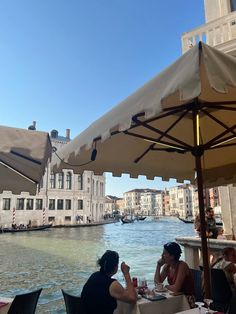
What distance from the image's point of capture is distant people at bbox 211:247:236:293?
297 cm

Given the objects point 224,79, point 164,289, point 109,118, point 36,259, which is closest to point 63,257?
point 36,259

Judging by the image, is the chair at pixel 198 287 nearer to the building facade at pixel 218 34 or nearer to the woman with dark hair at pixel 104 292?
the woman with dark hair at pixel 104 292

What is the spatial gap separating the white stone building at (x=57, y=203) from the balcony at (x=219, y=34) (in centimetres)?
2711

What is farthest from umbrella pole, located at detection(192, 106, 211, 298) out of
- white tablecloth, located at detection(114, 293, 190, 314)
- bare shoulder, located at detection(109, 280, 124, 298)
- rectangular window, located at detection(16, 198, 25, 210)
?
rectangular window, located at detection(16, 198, 25, 210)

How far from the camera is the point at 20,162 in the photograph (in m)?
2.72

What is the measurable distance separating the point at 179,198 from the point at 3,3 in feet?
315

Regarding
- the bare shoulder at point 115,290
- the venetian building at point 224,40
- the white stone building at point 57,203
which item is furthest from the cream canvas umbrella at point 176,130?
the white stone building at point 57,203

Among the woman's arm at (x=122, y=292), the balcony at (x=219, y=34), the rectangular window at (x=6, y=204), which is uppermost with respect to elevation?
the balcony at (x=219, y=34)

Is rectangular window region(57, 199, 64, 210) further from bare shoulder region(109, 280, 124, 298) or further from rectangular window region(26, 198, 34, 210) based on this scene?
bare shoulder region(109, 280, 124, 298)

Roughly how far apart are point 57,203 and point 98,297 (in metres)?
36.8

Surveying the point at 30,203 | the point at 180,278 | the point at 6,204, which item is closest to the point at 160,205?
the point at 30,203

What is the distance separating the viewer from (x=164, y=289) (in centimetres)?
281

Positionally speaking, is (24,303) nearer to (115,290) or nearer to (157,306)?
(115,290)

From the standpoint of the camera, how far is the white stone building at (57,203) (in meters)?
33.6
